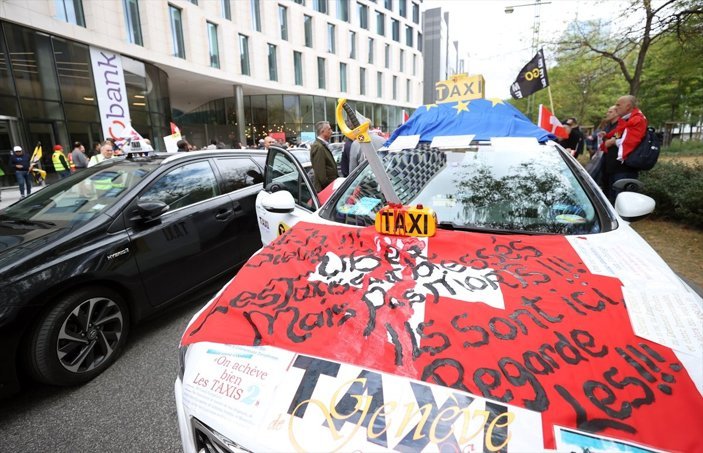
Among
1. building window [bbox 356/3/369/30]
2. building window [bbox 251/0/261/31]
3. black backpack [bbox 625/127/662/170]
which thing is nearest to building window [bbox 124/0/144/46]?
building window [bbox 251/0/261/31]

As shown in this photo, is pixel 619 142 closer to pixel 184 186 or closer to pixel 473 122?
pixel 473 122

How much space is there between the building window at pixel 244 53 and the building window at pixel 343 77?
1025 cm

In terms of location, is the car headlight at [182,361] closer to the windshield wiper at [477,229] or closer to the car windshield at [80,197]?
the windshield wiper at [477,229]

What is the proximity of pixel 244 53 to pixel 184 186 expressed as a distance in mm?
25205

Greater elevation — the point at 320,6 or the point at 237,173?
the point at 320,6

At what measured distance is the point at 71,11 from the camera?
14336 mm

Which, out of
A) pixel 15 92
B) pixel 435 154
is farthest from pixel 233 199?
pixel 15 92

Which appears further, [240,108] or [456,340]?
[240,108]

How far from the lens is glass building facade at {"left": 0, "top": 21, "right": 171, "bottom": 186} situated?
12773 mm

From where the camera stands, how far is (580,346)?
1181 millimetres

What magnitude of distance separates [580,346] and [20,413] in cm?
327

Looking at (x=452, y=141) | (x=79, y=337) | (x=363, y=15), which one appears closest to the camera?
(x=79, y=337)

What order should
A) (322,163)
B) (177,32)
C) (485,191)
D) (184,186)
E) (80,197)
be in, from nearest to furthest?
(485,191)
(80,197)
(184,186)
(322,163)
(177,32)

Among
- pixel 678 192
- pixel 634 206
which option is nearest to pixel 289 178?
pixel 634 206
